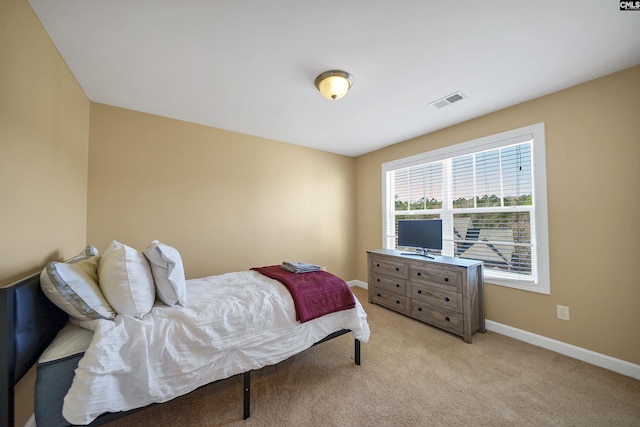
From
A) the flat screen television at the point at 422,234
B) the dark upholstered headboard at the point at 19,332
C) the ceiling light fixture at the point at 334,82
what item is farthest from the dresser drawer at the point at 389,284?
the dark upholstered headboard at the point at 19,332

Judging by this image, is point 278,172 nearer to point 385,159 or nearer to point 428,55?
point 385,159

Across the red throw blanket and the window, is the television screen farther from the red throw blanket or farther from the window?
the red throw blanket

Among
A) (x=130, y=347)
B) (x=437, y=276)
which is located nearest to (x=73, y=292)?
(x=130, y=347)

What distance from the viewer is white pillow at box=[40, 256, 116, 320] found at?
1.22 meters

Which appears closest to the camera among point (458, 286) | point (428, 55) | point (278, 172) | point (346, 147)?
→ point (428, 55)

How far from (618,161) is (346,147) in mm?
3017

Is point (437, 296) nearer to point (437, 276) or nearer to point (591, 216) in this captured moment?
point (437, 276)

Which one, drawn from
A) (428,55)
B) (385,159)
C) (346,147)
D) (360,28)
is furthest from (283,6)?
(385,159)

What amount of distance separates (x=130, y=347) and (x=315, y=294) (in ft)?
4.03

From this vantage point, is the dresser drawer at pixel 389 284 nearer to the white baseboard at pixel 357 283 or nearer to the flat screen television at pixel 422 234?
the flat screen television at pixel 422 234

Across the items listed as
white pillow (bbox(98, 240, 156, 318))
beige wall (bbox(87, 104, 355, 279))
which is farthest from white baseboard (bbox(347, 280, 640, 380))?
white pillow (bbox(98, 240, 156, 318))

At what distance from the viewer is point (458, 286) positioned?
102 inches

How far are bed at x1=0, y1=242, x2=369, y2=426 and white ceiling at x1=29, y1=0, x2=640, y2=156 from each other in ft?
5.43

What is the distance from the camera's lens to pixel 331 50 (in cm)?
176
